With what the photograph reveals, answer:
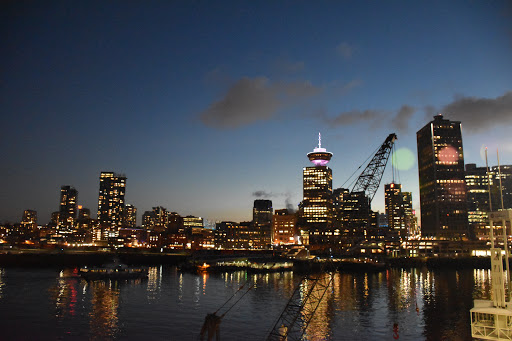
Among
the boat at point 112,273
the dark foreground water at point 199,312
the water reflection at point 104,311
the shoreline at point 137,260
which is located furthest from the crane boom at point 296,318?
the shoreline at point 137,260

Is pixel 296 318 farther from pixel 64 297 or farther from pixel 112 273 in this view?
pixel 112 273

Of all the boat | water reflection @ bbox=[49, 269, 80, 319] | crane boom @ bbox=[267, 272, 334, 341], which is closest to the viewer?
crane boom @ bbox=[267, 272, 334, 341]

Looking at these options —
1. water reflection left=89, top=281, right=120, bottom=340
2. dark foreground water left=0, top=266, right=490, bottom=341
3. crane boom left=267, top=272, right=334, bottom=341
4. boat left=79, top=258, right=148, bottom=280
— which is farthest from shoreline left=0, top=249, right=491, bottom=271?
crane boom left=267, top=272, right=334, bottom=341

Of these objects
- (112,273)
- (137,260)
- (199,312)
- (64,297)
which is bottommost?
(137,260)

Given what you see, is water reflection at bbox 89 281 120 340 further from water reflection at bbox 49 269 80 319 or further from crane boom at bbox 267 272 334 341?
crane boom at bbox 267 272 334 341

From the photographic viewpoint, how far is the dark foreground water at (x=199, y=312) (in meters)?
45.6

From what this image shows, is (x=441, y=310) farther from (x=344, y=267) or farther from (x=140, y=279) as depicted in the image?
(x=344, y=267)


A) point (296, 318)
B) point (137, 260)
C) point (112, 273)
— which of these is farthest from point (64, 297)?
point (137, 260)

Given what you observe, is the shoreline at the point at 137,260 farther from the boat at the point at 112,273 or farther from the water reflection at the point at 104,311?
the water reflection at the point at 104,311

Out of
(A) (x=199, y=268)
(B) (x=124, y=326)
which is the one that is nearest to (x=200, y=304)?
(B) (x=124, y=326)

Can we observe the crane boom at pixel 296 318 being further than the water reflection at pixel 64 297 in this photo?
No

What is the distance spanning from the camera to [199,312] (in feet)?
191

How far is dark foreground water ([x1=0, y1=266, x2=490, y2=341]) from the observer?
45594mm

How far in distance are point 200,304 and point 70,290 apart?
3349 cm
